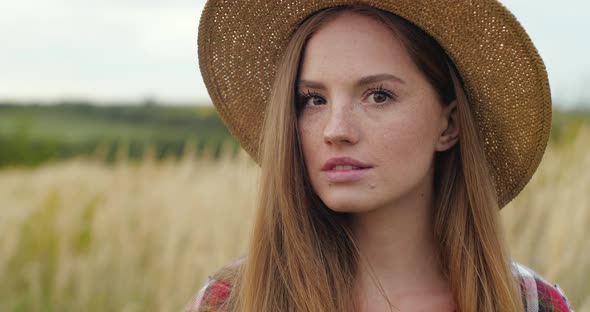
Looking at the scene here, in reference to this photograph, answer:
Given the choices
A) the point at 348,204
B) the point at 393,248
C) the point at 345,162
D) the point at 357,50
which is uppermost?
the point at 357,50

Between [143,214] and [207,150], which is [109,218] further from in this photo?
[207,150]

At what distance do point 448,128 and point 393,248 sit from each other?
38cm

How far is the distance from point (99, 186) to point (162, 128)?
19.1 feet

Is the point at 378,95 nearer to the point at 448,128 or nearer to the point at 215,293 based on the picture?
the point at 448,128

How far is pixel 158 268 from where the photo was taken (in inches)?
150

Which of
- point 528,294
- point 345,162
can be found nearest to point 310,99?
point 345,162

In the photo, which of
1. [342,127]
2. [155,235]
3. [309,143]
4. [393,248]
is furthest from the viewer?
[155,235]

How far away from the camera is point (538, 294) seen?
245 centimetres

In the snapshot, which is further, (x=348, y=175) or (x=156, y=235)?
(x=156, y=235)

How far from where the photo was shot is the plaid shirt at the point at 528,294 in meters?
2.30

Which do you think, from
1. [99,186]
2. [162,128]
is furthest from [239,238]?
[162,128]

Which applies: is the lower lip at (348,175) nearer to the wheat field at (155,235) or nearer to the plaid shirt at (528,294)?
the plaid shirt at (528,294)

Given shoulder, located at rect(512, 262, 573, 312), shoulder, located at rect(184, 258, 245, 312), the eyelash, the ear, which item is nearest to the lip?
the eyelash

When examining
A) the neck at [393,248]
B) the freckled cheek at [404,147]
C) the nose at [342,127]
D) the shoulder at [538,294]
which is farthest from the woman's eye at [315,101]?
the shoulder at [538,294]
